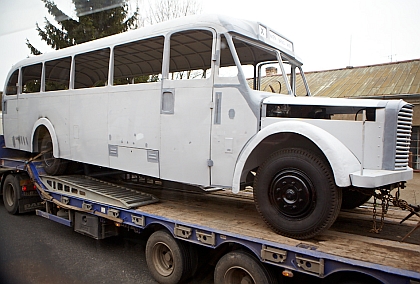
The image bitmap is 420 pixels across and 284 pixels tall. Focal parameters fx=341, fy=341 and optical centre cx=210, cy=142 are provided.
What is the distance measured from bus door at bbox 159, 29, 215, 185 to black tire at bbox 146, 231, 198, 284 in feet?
2.43

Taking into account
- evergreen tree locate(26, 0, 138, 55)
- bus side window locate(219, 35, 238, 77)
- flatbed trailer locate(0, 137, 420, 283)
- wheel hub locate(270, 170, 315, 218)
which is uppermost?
evergreen tree locate(26, 0, 138, 55)

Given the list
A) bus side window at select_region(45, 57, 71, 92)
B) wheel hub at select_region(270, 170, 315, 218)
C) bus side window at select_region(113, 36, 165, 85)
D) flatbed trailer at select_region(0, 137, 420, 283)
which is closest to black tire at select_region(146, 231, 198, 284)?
flatbed trailer at select_region(0, 137, 420, 283)

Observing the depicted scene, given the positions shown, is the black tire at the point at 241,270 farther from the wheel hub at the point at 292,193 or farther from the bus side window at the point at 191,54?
the bus side window at the point at 191,54

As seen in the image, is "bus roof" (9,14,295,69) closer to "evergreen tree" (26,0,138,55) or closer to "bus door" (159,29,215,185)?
"bus door" (159,29,215,185)

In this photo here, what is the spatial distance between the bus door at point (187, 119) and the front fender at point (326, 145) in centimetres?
68

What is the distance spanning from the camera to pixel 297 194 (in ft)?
10.7

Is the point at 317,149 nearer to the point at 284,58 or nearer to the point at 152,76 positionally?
the point at 284,58

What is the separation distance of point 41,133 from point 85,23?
2285 mm

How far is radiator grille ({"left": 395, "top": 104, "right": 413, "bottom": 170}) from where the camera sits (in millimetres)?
3178

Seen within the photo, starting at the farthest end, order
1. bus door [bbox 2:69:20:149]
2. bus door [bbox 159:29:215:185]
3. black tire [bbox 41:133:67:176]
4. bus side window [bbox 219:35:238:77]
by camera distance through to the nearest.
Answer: bus door [bbox 2:69:20:149] < black tire [bbox 41:133:67:176] < bus door [bbox 159:29:215:185] < bus side window [bbox 219:35:238:77]

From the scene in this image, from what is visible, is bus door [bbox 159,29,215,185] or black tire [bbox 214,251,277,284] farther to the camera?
bus door [bbox 159,29,215,185]

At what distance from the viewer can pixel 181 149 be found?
4.20 meters

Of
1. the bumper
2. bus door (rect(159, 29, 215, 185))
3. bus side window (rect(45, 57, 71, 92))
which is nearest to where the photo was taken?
the bumper

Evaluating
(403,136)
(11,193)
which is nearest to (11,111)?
(11,193)
